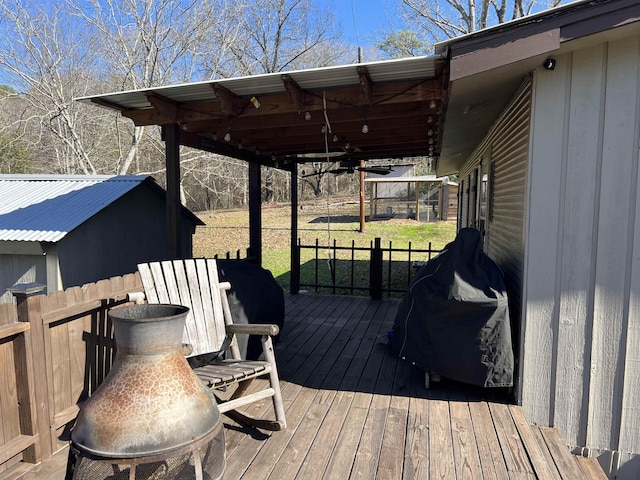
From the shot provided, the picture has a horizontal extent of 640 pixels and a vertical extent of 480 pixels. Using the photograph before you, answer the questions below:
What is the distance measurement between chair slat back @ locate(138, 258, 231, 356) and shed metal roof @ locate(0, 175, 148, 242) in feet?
13.2

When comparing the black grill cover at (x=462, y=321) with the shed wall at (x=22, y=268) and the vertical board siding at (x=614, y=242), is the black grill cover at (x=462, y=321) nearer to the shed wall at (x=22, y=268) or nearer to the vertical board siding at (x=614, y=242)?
the vertical board siding at (x=614, y=242)

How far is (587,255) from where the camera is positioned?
2.64 m

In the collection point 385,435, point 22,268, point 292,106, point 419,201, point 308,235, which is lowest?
point 385,435

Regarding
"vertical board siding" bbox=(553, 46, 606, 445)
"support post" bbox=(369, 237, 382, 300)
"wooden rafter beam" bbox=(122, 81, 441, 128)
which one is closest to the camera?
"vertical board siding" bbox=(553, 46, 606, 445)

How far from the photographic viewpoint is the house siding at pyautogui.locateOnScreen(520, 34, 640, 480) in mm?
2535

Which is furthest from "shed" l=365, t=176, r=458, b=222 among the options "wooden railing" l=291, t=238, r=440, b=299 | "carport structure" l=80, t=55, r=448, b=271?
"carport structure" l=80, t=55, r=448, b=271

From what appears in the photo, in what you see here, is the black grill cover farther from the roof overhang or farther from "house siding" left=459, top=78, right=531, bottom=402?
the roof overhang

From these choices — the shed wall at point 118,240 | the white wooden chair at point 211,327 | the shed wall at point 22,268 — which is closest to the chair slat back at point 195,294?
the white wooden chair at point 211,327

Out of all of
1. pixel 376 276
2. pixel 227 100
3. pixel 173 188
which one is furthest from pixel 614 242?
pixel 376 276

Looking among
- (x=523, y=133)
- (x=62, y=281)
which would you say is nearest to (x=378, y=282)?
(x=523, y=133)

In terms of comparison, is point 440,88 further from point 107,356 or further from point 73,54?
point 73,54

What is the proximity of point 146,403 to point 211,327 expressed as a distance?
1212 mm

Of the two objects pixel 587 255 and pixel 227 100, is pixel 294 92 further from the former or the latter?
pixel 587 255

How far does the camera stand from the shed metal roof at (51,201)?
6086 mm
